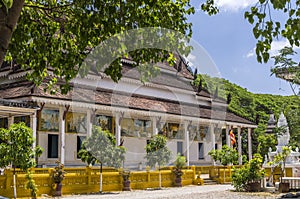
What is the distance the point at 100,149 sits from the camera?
18.8 meters

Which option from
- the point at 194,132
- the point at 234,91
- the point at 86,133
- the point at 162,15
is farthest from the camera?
the point at 234,91

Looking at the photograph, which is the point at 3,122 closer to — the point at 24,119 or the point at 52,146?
the point at 24,119

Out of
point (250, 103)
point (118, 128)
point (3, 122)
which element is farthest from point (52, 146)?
point (250, 103)

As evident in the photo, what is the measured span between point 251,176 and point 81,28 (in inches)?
537

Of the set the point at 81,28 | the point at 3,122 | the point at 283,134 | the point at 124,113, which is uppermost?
the point at 81,28

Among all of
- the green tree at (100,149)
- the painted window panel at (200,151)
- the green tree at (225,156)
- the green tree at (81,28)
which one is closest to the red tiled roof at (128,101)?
the painted window panel at (200,151)

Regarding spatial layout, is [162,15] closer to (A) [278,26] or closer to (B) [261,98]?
(A) [278,26]

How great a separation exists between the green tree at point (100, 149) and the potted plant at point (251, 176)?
18.1ft

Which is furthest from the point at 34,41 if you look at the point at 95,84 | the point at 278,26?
the point at 95,84

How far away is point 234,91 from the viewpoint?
180 feet

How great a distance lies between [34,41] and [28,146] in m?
7.14

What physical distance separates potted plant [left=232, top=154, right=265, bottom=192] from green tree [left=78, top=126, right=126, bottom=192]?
18.1ft

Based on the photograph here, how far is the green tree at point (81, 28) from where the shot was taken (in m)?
7.62

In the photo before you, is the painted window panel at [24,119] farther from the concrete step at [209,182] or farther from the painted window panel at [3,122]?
the concrete step at [209,182]
